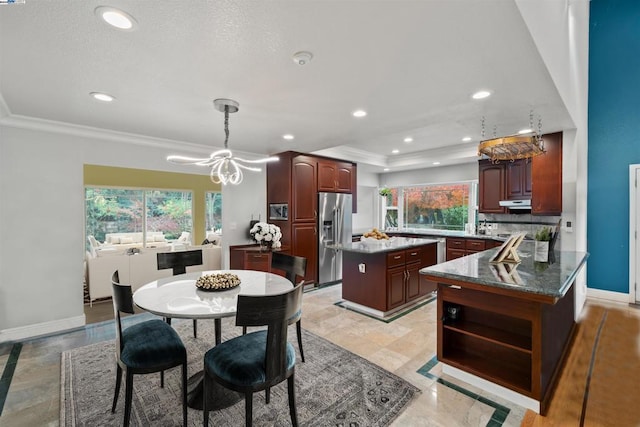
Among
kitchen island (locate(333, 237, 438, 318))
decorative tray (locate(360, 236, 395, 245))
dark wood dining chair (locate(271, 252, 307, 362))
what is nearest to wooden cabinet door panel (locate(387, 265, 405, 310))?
kitchen island (locate(333, 237, 438, 318))

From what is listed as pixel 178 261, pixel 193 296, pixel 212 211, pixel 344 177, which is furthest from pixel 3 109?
pixel 212 211

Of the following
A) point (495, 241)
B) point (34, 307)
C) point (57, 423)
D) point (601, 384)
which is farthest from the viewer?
point (495, 241)

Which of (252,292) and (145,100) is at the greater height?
(145,100)

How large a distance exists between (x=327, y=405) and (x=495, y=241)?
4299mm

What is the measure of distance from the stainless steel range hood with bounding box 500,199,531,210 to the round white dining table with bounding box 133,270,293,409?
13.8 ft

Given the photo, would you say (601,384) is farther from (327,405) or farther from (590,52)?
(590,52)

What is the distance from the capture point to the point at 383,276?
3576 mm

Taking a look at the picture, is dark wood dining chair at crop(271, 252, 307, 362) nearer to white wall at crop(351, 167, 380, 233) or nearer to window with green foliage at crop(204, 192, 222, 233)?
white wall at crop(351, 167, 380, 233)

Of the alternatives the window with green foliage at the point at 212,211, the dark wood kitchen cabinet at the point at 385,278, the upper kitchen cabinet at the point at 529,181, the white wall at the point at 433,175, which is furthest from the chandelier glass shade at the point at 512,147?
the window with green foliage at the point at 212,211

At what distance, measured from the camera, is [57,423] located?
1.88 meters

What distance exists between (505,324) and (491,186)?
356cm

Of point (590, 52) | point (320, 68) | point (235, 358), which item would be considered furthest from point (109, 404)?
point (590, 52)

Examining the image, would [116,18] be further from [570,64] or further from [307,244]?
[570,64]

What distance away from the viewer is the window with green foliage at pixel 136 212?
281 inches
